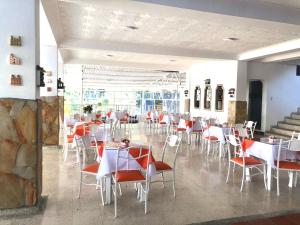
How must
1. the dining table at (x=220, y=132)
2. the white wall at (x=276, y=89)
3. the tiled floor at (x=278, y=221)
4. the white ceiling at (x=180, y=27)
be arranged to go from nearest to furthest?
1. the tiled floor at (x=278, y=221)
2. the white ceiling at (x=180, y=27)
3. the dining table at (x=220, y=132)
4. the white wall at (x=276, y=89)

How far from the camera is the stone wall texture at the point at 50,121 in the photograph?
6.54m

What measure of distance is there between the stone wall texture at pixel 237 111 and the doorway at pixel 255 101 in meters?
1.35

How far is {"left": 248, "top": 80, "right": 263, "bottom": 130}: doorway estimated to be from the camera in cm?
1050

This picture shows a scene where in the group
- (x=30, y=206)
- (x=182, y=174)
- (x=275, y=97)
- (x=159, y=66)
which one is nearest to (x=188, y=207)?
(x=182, y=174)

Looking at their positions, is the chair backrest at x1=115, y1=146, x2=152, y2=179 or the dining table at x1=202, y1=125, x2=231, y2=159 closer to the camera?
the chair backrest at x1=115, y1=146, x2=152, y2=179

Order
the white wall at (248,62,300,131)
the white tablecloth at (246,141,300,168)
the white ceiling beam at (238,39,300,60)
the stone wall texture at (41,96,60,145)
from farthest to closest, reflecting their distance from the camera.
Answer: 1. the white wall at (248,62,300,131)
2. the white ceiling beam at (238,39,300,60)
3. the stone wall texture at (41,96,60,145)
4. the white tablecloth at (246,141,300,168)

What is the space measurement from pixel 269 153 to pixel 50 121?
196 inches

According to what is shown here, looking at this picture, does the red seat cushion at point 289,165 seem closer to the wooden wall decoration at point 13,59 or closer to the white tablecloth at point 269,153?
the white tablecloth at point 269,153

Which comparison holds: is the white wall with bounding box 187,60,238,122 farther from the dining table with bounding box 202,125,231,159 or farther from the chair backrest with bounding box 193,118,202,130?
the dining table with bounding box 202,125,231,159

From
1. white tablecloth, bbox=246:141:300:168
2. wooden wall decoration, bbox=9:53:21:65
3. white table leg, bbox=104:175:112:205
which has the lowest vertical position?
white table leg, bbox=104:175:112:205

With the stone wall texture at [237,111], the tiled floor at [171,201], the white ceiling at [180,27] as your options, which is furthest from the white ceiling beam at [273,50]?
the tiled floor at [171,201]

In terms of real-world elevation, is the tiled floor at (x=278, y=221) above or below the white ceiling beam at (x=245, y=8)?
below

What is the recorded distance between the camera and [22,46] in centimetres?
311

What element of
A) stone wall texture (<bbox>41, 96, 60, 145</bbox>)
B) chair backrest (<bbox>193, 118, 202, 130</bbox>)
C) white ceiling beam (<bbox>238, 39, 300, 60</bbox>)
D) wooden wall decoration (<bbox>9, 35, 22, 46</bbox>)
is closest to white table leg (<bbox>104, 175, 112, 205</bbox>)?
wooden wall decoration (<bbox>9, 35, 22, 46</bbox>)
